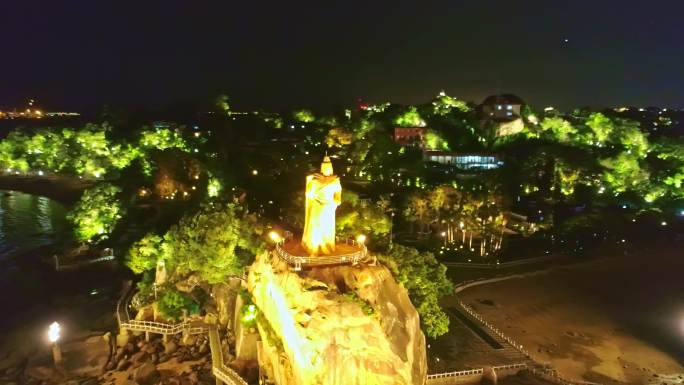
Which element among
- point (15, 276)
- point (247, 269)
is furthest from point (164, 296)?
point (15, 276)

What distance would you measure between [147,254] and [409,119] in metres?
59.2

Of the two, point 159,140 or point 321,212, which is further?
point 159,140

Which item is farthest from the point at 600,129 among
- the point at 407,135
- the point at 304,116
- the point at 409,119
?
the point at 304,116

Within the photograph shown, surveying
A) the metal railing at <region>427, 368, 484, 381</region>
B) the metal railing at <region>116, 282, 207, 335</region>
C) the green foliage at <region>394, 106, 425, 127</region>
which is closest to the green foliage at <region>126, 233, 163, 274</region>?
the metal railing at <region>116, 282, 207, 335</region>

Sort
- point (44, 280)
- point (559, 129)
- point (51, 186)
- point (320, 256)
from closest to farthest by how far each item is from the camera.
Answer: point (320, 256) < point (44, 280) < point (51, 186) < point (559, 129)

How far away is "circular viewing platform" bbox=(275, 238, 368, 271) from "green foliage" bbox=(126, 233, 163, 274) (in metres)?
14.6

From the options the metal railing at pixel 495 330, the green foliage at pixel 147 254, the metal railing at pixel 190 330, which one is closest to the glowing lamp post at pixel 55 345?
the metal railing at pixel 190 330

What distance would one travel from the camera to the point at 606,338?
3322cm

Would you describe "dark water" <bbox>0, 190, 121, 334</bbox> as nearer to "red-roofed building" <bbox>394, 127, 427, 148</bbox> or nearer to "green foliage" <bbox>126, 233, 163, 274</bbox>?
"green foliage" <bbox>126, 233, 163, 274</bbox>

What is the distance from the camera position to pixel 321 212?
1009 inches

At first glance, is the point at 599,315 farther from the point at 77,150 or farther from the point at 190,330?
A: the point at 77,150

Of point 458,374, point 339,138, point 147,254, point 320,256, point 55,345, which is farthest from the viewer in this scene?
point 339,138

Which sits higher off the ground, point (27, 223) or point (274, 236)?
point (274, 236)

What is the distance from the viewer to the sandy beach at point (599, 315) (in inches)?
1188
